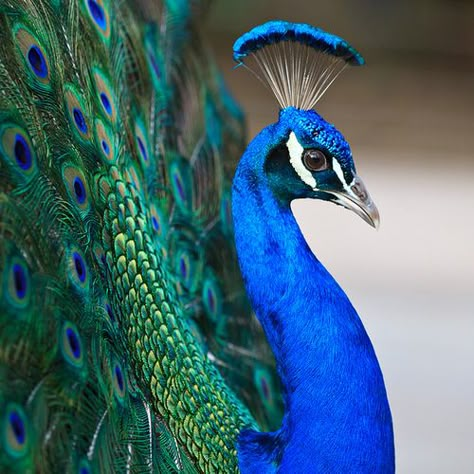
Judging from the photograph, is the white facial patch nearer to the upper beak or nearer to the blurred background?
the upper beak

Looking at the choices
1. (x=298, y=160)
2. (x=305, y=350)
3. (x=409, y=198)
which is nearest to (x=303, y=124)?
(x=298, y=160)

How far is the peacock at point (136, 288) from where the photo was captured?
0.86 metres

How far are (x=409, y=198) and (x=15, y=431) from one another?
Answer: 3.00 metres

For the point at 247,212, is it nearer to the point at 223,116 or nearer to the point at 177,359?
the point at 177,359

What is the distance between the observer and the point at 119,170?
3.92 ft

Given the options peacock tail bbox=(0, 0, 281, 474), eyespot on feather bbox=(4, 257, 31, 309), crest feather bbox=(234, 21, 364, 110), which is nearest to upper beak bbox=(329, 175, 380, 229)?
crest feather bbox=(234, 21, 364, 110)

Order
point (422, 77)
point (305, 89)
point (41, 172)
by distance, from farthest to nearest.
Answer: point (422, 77)
point (305, 89)
point (41, 172)

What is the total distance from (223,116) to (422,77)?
312 centimetres

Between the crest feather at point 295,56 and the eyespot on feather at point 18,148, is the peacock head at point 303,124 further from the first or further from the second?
the eyespot on feather at point 18,148

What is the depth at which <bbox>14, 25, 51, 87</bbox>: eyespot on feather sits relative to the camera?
1.00 meters

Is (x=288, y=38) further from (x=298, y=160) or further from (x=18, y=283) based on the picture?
(x=18, y=283)

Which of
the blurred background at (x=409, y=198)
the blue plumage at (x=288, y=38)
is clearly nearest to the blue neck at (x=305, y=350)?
the blue plumage at (x=288, y=38)

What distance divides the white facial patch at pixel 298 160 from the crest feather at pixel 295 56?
0.05 meters

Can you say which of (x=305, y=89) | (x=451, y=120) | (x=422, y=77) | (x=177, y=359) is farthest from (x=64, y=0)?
(x=422, y=77)
